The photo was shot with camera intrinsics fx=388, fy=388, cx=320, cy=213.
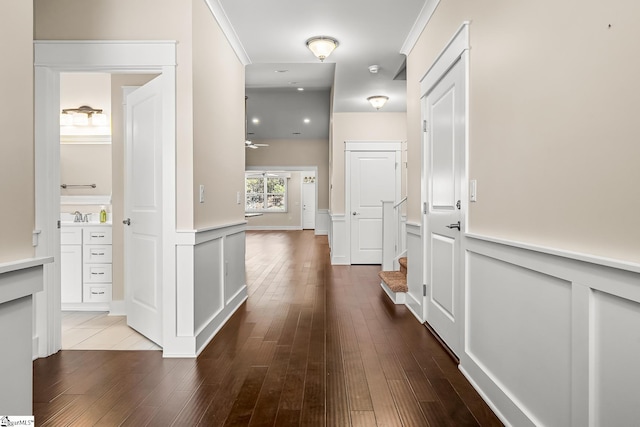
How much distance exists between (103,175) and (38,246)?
1.88 meters

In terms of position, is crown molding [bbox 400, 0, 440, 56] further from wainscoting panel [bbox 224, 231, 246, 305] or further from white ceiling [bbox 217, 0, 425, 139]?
wainscoting panel [bbox 224, 231, 246, 305]

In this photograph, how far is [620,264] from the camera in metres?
1.07

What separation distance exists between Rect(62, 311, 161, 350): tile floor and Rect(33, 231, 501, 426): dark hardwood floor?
5.2 inches

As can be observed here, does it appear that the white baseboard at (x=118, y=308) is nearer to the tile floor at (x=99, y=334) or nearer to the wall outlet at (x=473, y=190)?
the tile floor at (x=99, y=334)

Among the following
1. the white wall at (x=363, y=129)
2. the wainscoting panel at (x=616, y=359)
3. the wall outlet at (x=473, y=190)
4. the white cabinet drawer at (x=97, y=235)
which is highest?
the white wall at (x=363, y=129)

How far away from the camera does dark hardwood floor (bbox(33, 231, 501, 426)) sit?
6.07 ft

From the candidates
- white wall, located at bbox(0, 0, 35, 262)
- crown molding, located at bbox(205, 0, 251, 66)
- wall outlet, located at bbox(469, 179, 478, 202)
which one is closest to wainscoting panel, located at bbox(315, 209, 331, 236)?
crown molding, located at bbox(205, 0, 251, 66)

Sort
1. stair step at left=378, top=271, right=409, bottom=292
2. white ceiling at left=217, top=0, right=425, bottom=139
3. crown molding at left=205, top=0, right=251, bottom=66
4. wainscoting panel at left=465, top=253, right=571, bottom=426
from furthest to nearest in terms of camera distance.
Answer: stair step at left=378, top=271, right=409, bottom=292, white ceiling at left=217, top=0, right=425, bottom=139, crown molding at left=205, top=0, right=251, bottom=66, wainscoting panel at left=465, top=253, right=571, bottom=426

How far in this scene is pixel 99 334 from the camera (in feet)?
10.1

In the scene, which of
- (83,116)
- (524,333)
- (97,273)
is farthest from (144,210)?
(524,333)

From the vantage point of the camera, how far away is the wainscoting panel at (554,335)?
112 centimetres

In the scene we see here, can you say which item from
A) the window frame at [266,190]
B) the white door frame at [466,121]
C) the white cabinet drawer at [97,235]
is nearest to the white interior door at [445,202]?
the white door frame at [466,121]

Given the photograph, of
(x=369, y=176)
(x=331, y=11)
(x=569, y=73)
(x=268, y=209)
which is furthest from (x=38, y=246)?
(x=268, y=209)

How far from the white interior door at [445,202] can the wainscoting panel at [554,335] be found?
1.23ft
